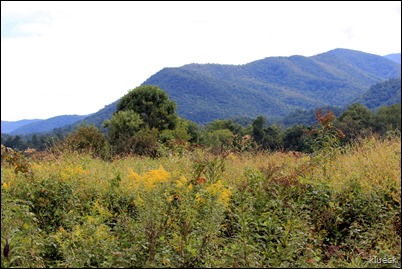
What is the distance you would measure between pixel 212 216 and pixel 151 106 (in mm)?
32822

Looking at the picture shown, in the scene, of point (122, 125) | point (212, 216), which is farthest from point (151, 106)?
point (212, 216)

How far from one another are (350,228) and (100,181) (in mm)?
4039

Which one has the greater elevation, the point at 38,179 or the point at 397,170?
the point at 38,179

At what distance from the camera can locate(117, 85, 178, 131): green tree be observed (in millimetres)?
36594

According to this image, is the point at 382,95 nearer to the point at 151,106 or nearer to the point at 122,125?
the point at 151,106

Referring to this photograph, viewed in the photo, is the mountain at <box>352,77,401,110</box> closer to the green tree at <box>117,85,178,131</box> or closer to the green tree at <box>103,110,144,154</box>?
the green tree at <box>117,85,178,131</box>

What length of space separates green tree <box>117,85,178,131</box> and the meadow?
29.1 metres

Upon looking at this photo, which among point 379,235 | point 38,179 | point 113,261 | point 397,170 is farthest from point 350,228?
point 38,179

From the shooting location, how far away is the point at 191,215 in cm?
497

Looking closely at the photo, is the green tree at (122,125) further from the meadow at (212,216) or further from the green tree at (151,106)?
the meadow at (212,216)

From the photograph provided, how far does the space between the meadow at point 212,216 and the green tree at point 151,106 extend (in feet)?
95.5

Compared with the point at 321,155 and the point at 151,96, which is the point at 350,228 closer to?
the point at 321,155

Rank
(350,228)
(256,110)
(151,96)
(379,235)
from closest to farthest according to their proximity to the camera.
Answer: (379,235)
(350,228)
(151,96)
(256,110)

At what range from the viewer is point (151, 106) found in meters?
37.0
